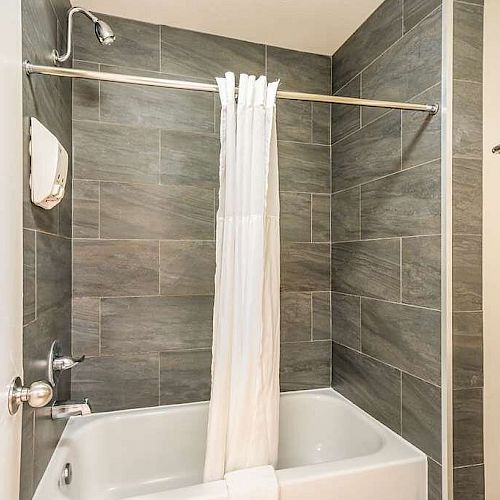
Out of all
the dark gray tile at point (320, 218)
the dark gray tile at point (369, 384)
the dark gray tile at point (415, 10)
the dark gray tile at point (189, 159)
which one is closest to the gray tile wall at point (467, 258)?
the dark gray tile at point (415, 10)

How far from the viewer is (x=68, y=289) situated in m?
1.88

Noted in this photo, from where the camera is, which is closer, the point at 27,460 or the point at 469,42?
the point at 27,460

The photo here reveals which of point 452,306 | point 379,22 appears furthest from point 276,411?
point 379,22

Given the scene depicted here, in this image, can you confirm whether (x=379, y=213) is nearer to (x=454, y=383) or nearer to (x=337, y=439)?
(x=454, y=383)

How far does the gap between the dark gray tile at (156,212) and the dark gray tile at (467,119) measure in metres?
1.20

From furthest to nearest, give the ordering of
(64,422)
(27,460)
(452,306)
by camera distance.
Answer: (64,422) → (452,306) → (27,460)

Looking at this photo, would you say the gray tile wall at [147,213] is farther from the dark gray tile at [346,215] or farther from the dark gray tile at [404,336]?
the dark gray tile at [404,336]

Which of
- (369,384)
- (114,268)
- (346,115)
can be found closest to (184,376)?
(114,268)

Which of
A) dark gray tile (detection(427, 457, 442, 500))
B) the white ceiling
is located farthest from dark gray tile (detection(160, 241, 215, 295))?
dark gray tile (detection(427, 457, 442, 500))

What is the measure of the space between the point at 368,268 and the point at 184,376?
112cm

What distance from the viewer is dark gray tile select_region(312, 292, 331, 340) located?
2.30 metres

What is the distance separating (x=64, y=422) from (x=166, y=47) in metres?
1.95

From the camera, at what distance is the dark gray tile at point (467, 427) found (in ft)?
4.79

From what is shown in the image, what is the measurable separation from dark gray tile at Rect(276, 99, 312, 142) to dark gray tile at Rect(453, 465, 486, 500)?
176 centimetres
